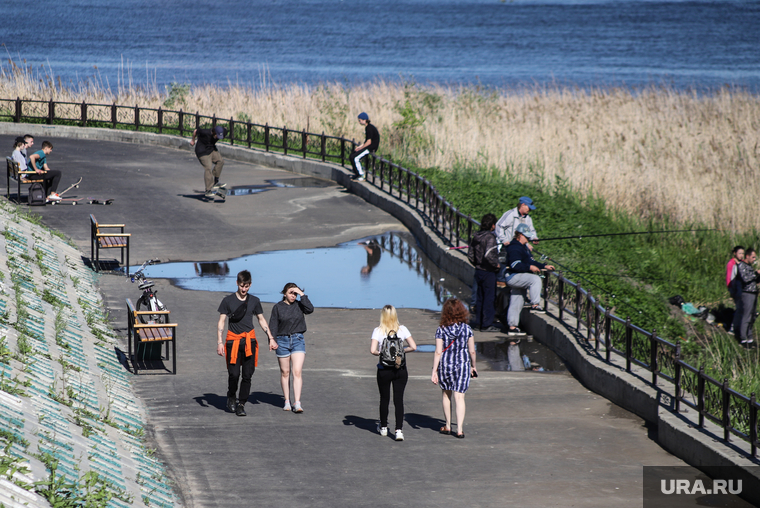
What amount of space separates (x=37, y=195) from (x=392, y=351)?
14.1 metres

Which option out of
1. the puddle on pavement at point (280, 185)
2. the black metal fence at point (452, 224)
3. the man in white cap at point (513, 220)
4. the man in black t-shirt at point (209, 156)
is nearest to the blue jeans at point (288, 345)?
the black metal fence at point (452, 224)

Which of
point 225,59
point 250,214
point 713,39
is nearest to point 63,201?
point 250,214

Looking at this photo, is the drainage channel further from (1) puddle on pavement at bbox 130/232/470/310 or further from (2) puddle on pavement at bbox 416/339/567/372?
(1) puddle on pavement at bbox 130/232/470/310

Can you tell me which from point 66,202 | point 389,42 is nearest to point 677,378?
point 66,202

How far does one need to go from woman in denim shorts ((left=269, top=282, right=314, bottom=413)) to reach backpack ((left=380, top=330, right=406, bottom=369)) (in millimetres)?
1083

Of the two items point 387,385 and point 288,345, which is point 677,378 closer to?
point 387,385

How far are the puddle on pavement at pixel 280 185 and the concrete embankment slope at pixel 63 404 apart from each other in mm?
9483

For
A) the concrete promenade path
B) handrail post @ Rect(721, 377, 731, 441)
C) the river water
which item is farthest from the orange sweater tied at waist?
the river water

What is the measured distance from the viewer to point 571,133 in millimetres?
26500

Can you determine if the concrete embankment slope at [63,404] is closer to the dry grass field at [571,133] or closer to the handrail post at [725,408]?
the handrail post at [725,408]

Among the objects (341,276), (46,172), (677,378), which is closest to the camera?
(677,378)

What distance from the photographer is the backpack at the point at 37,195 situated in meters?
20.3

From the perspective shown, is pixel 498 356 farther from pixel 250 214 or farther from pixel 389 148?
pixel 389 148

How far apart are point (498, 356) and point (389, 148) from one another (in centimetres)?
1604
